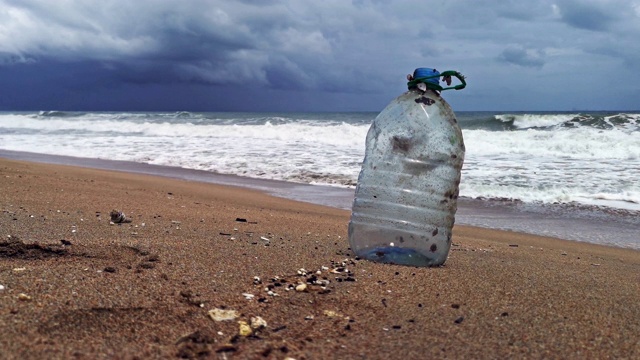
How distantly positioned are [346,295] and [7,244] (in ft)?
4.85

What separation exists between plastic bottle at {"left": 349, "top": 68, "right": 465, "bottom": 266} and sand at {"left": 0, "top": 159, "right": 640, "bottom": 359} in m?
0.16

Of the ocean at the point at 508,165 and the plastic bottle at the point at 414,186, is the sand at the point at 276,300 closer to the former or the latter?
the plastic bottle at the point at 414,186

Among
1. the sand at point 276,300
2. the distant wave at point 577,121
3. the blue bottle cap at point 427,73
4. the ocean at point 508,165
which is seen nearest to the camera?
the sand at point 276,300

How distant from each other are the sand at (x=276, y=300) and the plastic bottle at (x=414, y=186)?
0.52 feet

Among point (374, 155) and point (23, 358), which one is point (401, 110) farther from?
point (23, 358)

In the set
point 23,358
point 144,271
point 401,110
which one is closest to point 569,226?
point 401,110

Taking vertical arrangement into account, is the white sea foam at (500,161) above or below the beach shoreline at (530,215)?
above

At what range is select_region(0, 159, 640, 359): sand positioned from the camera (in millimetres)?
1484

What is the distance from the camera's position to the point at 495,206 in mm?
6949

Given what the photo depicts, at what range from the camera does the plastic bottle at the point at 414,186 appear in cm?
265

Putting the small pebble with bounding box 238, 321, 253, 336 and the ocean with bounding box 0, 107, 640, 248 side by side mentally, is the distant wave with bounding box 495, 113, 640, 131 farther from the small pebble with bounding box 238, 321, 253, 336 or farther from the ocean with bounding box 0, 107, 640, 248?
the small pebble with bounding box 238, 321, 253, 336

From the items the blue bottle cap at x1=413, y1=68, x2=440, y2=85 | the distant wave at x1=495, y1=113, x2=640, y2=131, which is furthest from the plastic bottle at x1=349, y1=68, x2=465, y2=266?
the distant wave at x1=495, y1=113, x2=640, y2=131

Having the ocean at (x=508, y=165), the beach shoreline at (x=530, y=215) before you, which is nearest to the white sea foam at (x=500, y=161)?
the ocean at (x=508, y=165)

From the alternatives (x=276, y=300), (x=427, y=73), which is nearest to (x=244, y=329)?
(x=276, y=300)
